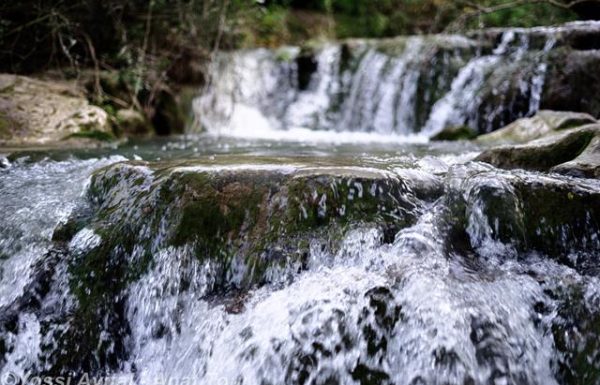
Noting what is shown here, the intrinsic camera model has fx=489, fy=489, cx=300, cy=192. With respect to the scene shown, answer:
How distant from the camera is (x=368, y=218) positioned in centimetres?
237

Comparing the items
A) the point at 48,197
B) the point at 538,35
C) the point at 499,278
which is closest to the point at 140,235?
the point at 48,197

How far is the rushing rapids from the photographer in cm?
196

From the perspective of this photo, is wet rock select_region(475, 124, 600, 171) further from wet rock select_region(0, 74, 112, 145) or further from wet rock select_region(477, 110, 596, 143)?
wet rock select_region(0, 74, 112, 145)

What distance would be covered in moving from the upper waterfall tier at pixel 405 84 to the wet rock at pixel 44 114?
79.4 inches

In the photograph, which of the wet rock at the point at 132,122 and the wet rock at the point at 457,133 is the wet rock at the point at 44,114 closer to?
the wet rock at the point at 132,122

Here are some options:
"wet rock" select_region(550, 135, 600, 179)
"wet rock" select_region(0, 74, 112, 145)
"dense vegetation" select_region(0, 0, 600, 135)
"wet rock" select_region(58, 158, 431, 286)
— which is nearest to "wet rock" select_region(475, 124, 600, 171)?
"wet rock" select_region(550, 135, 600, 179)

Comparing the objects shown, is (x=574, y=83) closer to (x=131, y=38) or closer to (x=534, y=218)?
(x=534, y=218)

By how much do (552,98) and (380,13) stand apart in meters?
7.02

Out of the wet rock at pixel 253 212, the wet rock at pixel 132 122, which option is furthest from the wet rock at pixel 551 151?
the wet rock at pixel 132 122

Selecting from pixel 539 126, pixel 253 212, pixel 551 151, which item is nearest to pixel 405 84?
pixel 539 126

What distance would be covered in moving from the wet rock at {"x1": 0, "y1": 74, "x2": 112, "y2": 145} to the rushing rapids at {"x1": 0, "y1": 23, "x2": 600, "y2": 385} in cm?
176

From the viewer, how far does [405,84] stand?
7012 millimetres

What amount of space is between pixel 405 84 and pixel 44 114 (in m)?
4.65

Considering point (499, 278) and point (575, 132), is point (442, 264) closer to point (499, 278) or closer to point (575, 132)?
point (499, 278)
